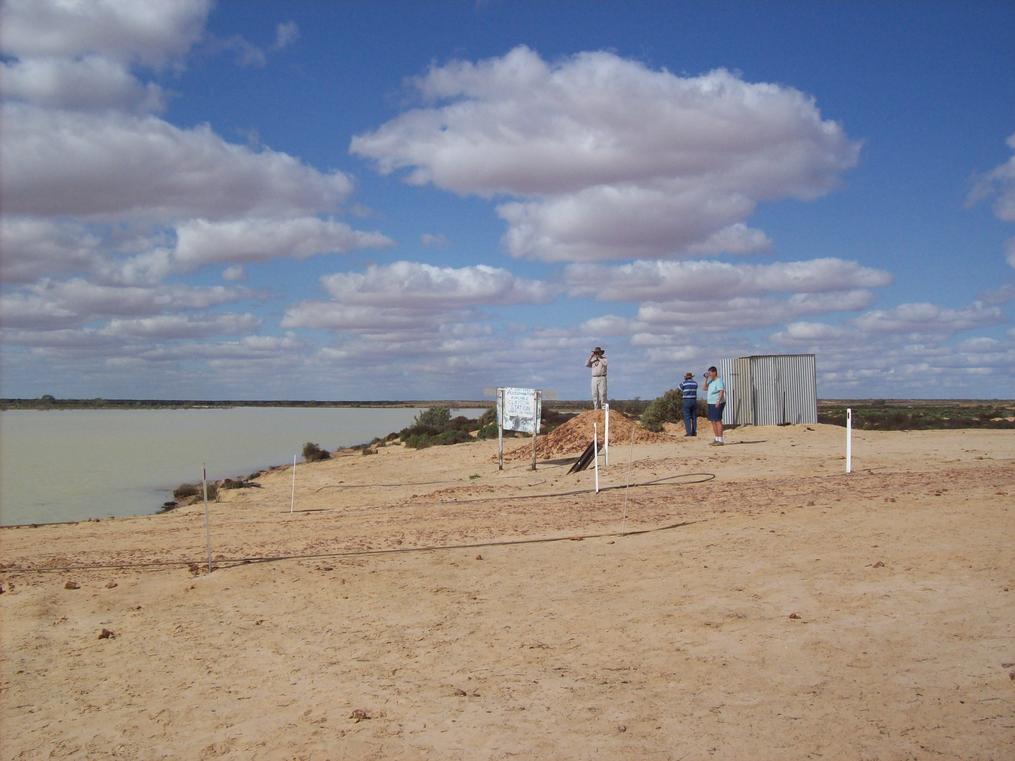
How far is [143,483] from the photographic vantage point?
3625 cm

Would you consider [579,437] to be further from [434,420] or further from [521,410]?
[434,420]

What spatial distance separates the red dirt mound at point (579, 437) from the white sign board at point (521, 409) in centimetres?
282

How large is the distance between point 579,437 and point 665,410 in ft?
35.4

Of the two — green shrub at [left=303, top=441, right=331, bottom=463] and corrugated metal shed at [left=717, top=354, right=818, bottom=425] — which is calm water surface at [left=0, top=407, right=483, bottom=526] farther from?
corrugated metal shed at [left=717, top=354, right=818, bottom=425]

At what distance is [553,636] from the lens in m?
8.09

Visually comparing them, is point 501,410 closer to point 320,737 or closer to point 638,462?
point 638,462

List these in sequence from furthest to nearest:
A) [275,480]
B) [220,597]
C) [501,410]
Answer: [275,480]
[501,410]
[220,597]

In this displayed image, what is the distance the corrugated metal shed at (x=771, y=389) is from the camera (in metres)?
30.8

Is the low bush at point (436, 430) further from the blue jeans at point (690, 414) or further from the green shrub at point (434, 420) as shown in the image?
the blue jeans at point (690, 414)

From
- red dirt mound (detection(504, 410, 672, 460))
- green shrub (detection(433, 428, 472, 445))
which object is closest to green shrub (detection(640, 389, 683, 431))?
green shrub (detection(433, 428, 472, 445))

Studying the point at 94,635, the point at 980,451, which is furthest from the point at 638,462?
the point at 94,635

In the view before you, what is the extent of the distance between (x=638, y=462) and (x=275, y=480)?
14.9 metres

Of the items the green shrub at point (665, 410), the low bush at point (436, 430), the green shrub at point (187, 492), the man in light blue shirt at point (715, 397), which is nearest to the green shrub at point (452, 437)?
the low bush at point (436, 430)

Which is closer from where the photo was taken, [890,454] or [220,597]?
[220,597]
